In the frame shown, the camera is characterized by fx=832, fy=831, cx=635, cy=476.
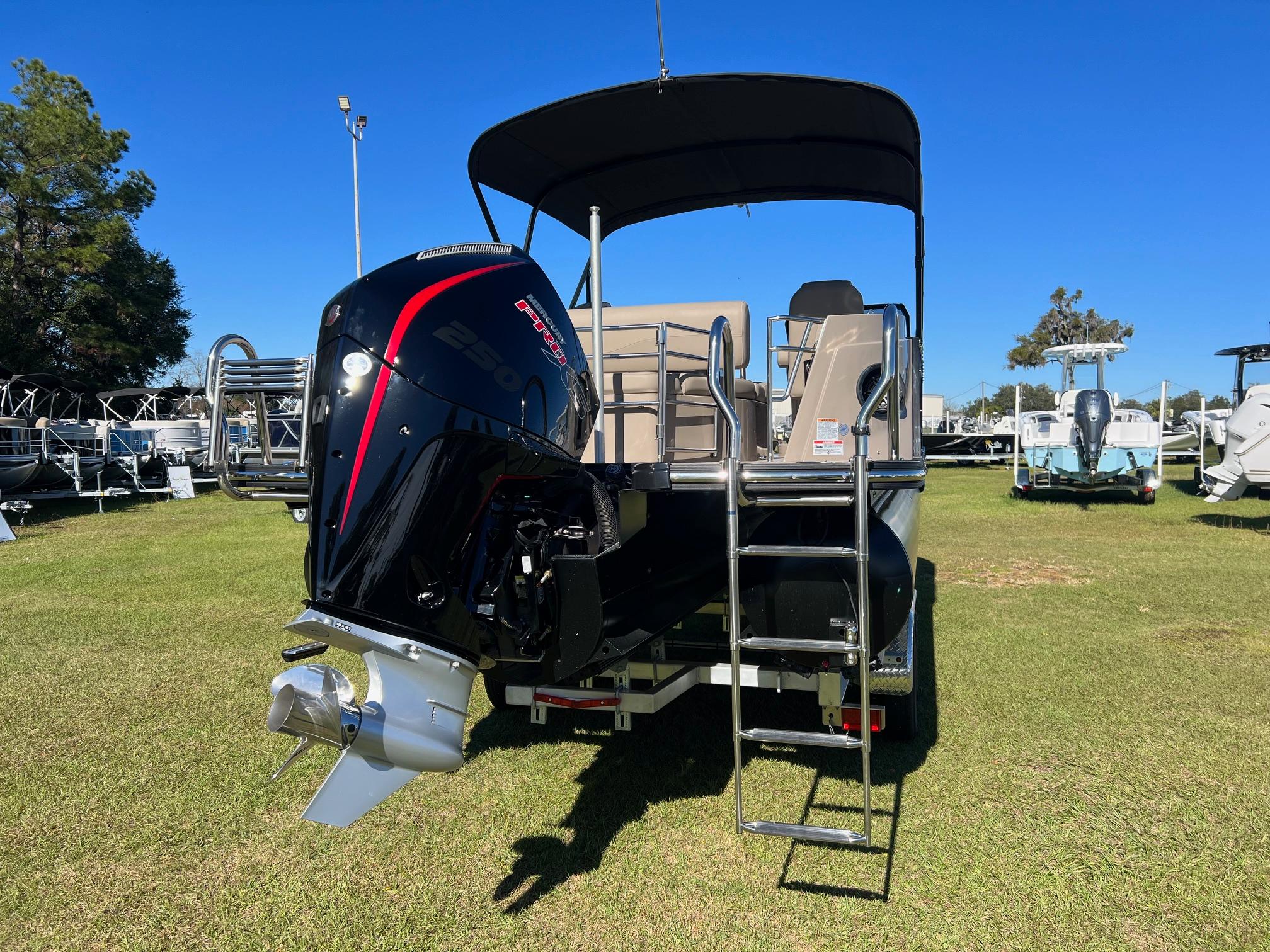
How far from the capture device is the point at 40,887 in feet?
9.08

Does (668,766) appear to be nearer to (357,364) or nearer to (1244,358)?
(357,364)

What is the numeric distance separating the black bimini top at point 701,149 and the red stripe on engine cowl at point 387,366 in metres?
2.49

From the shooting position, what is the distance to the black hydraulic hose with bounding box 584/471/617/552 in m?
2.56

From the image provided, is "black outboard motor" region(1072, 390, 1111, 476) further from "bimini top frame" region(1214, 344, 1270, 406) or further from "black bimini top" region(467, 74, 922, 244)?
"black bimini top" region(467, 74, 922, 244)

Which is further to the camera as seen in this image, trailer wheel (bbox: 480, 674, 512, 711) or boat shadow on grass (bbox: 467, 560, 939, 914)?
trailer wheel (bbox: 480, 674, 512, 711)

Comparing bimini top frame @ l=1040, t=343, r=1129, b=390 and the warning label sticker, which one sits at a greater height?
bimini top frame @ l=1040, t=343, r=1129, b=390

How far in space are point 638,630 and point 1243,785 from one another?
2627 mm

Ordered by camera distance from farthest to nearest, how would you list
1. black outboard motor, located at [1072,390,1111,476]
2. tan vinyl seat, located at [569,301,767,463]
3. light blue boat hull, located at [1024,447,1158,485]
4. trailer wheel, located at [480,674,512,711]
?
light blue boat hull, located at [1024,447,1158,485] < black outboard motor, located at [1072,390,1111,476] < trailer wheel, located at [480,674,512,711] < tan vinyl seat, located at [569,301,767,463]

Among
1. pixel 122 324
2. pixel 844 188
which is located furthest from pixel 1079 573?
pixel 122 324

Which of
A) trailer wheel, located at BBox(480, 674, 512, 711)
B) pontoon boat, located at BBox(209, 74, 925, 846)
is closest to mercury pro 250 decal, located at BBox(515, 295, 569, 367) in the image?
pontoon boat, located at BBox(209, 74, 925, 846)

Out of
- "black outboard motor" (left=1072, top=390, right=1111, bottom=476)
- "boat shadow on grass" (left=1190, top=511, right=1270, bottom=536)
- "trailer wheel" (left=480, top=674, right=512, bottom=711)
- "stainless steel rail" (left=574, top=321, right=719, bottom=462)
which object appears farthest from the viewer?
"black outboard motor" (left=1072, top=390, right=1111, bottom=476)

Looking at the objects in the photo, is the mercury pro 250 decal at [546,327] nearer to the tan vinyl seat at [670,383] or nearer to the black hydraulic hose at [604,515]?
the black hydraulic hose at [604,515]

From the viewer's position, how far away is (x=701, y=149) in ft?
16.8

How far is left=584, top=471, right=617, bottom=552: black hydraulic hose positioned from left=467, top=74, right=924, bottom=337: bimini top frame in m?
2.58
